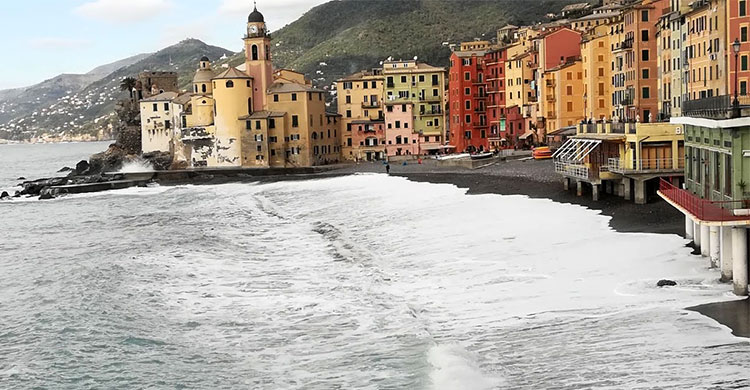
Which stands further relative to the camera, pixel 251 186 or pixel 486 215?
pixel 251 186

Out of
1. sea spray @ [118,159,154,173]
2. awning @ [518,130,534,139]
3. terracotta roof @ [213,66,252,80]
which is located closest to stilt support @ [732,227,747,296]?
awning @ [518,130,534,139]

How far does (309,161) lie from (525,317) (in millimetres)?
74678

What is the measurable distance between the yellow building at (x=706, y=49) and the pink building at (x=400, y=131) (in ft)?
155

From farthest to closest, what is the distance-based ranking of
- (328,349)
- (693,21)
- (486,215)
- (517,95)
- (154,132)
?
(154,132)
(517,95)
(693,21)
(486,215)
(328,349)

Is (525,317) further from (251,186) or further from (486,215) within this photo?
(251,186)

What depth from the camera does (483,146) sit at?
326 feet

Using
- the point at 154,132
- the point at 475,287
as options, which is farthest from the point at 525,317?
the point at 154,132

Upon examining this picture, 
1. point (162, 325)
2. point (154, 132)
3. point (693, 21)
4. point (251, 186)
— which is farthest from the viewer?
point (154, 132)

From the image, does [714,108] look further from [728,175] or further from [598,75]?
[598,75]

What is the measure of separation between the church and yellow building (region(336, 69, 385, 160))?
4446 millimetres

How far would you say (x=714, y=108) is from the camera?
1109 inches

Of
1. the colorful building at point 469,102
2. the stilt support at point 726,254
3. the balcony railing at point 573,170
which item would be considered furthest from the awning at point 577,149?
the colorful building at point 469,102

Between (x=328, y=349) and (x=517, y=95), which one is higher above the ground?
(x=517, y=95)

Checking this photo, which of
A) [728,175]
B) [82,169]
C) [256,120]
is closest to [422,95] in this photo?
[256,120]
